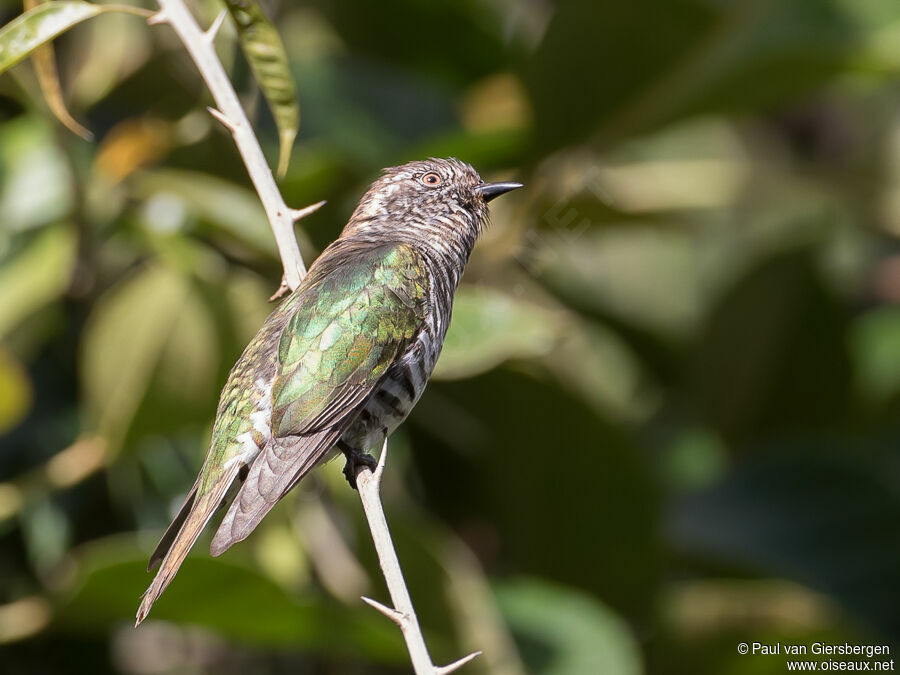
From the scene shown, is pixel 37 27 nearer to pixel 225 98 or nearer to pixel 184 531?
A: pixel 225 98

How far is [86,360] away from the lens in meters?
3.04

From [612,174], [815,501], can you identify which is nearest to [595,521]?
[815,501]

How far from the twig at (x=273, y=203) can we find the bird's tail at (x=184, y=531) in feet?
0.89

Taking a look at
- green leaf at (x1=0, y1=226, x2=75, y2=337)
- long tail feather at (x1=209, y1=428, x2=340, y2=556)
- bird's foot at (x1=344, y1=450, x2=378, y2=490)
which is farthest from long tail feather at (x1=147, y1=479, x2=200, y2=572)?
green leaf at (x1=0, y1=226, x2=75, y2=337)

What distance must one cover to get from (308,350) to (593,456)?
160cm

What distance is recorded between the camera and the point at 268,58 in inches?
76.0

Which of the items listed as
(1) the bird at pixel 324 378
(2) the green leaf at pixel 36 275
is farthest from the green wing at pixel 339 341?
(2) the green leaf at pixel 36 275

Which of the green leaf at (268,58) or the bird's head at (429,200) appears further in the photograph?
the bird's head at (429,200)

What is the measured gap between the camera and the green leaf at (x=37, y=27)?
1.75m

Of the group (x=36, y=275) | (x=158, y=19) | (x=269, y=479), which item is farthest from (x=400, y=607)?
(x=36, y=275)

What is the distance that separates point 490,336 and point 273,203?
3.35 feet

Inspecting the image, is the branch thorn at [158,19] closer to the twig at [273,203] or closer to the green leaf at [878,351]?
the twig at [273,203]

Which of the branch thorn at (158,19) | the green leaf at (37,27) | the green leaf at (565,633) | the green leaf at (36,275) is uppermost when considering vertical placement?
the green leaf at (37,27)

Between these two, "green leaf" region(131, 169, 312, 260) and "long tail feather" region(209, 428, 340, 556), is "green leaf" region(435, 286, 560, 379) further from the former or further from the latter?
"long tail feather" region(209, 428, 340, 556)
